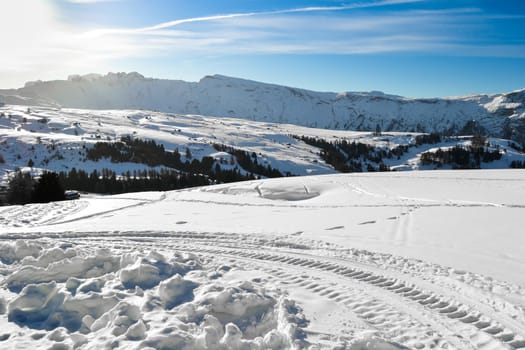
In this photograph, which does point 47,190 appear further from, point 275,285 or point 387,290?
point 387,290

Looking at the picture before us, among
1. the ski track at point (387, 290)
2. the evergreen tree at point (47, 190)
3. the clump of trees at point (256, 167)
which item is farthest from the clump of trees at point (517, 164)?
the ski track at point (387, 290)

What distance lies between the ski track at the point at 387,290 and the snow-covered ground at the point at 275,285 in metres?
0.04

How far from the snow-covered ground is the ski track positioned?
38 millimetres

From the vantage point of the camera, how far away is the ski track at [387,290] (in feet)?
20.1

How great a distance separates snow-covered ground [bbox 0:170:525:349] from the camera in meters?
6.02

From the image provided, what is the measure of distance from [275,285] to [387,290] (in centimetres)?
281

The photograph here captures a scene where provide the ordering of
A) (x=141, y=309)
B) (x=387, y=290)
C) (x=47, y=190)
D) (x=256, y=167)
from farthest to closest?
(x=256, y=167), (x=47, y=190), (x=387, y=290), (x=141, y=309)

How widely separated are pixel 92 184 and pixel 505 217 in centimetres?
12902

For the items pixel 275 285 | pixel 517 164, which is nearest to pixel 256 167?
pixel 517 164

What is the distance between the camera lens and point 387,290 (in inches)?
330

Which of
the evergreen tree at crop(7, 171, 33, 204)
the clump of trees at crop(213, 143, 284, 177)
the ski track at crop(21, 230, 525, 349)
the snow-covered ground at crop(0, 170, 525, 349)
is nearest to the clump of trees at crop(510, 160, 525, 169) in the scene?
the clump of trees at crop(213, 143, 284, 177)

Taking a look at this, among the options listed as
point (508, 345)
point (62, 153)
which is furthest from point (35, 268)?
point (62, 153)

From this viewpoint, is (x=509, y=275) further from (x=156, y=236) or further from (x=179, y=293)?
(x=156, y=236)

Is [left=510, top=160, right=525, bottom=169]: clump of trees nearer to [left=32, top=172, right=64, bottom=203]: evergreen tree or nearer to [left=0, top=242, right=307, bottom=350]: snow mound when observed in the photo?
[left=32, top=172, right=64, bottom=203]: evergreen tree
